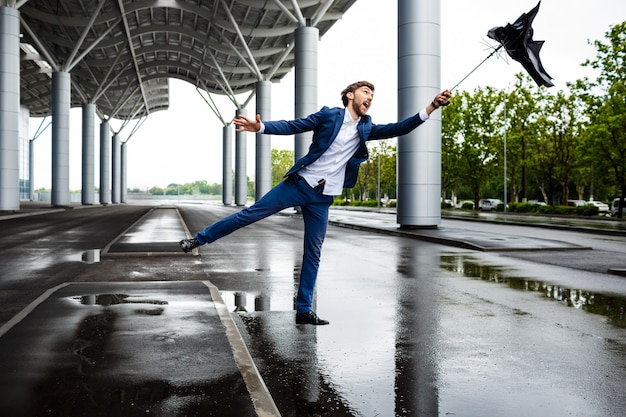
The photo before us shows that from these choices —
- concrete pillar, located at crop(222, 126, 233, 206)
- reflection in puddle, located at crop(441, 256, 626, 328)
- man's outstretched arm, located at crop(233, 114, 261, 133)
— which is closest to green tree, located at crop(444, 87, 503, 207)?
concrete pillar, located at crop(222, 126, 233, 206)

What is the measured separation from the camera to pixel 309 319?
617 centimetres

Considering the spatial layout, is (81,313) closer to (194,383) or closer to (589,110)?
(194,383)

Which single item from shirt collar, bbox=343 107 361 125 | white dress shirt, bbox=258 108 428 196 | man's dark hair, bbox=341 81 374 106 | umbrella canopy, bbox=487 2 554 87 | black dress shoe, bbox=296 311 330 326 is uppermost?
umbrella canopy, bbox=487 2 554 87

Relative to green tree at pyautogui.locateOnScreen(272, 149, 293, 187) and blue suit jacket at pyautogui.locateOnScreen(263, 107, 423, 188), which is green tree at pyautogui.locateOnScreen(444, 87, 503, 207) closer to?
blue suit jacket at pyautogui.locateOnScreen(263, 107, 423, 188)

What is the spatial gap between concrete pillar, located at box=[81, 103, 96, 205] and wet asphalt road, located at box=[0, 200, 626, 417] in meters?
49.4

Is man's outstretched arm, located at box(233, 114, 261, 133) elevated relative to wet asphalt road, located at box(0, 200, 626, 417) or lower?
elevated

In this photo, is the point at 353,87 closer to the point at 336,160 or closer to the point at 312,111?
the point at 336,160

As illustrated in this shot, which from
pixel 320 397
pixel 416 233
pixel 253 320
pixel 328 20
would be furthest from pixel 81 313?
pixel 328 20

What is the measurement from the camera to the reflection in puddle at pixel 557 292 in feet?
23.4

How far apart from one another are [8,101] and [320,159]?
30679 millimetres

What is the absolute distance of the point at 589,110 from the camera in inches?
1687

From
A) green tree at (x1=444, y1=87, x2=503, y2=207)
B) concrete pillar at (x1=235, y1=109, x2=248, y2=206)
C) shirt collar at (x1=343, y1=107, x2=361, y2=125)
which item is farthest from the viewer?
concrete pillar at (x1=235, y1=109, x2=248, y2=206)

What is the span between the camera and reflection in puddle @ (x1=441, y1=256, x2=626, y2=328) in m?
7.12

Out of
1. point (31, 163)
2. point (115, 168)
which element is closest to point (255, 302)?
point (115, 168)
